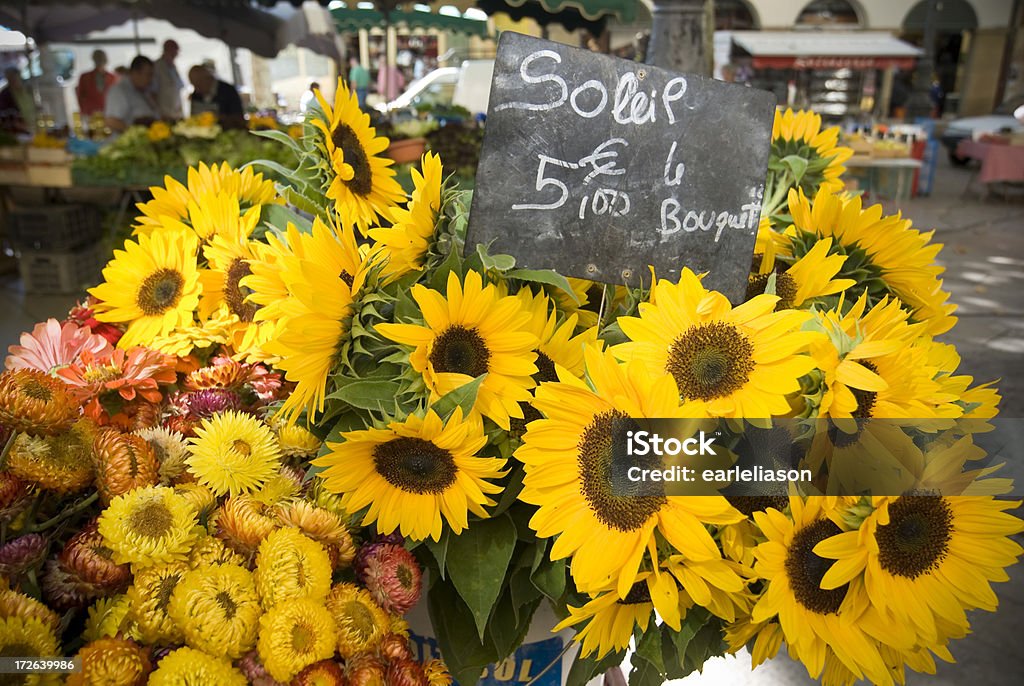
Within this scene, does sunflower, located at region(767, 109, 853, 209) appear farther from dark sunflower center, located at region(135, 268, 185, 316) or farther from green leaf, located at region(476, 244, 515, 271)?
dark sunflower center, located at region(135, 268, 185, 316)

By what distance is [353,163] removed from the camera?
110 centimetres

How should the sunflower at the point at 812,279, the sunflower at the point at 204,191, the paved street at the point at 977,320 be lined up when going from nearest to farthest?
the sunflower at the point at 812,279
the sunflower at the point at 204,191
the paved street at the point at 977,320

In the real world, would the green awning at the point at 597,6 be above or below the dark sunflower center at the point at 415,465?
above

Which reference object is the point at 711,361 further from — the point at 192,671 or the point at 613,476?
the point at 192,671

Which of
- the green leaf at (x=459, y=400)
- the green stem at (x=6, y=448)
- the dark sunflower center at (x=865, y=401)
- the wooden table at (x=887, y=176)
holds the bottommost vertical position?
the wooden table at (x=887, y=176)

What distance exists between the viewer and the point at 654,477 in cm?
73

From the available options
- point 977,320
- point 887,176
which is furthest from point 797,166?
point 887,176

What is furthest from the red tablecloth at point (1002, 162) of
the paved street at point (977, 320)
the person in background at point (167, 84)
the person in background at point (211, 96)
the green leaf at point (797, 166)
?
the green leaf at point (797, 166)

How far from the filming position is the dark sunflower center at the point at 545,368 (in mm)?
918

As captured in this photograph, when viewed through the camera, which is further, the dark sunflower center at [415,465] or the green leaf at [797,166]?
the green leaf at [797,166]

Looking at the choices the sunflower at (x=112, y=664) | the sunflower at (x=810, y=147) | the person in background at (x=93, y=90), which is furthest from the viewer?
the person in background at (x=93, y=90)

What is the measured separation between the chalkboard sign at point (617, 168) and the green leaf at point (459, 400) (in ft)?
0.90

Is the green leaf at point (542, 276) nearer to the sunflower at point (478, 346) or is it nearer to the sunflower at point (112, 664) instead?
the sunflower at point (478, 346)

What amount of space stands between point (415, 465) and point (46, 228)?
231 inches
